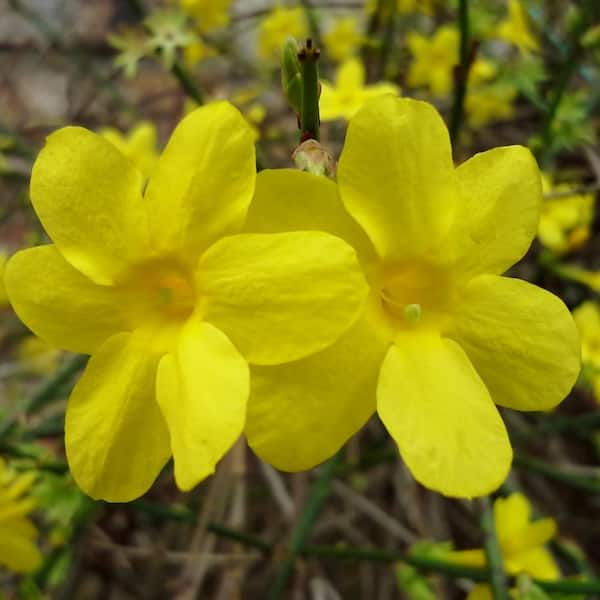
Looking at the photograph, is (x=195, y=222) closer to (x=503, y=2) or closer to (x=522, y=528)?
(x=522, y=528)

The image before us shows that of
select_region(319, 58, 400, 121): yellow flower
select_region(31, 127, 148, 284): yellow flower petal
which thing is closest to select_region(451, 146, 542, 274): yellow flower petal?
select_region(31, 127, 148, 284): yellow flower petal

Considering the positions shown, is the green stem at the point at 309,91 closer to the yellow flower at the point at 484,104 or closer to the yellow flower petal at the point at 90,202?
the yellow flower petal at the point at 90,202

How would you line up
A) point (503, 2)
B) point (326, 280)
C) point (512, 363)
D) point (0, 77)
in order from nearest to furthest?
1. point (326, 280)
2. point (512, 363)
3. point (503, 2)
4. point (0, 77)

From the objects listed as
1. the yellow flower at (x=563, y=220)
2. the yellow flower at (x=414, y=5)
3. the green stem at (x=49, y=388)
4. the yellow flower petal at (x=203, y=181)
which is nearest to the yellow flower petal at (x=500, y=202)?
the yellow flower petal at (x=203, y=181)

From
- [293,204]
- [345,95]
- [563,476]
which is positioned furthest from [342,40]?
[293,204]

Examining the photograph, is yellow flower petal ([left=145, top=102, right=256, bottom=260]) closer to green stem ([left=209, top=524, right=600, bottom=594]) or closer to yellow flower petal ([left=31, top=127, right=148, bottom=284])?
yellow flower petal ([left=31, top=127, right=148, bottom=284])

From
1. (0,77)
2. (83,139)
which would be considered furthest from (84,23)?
(83,139)
